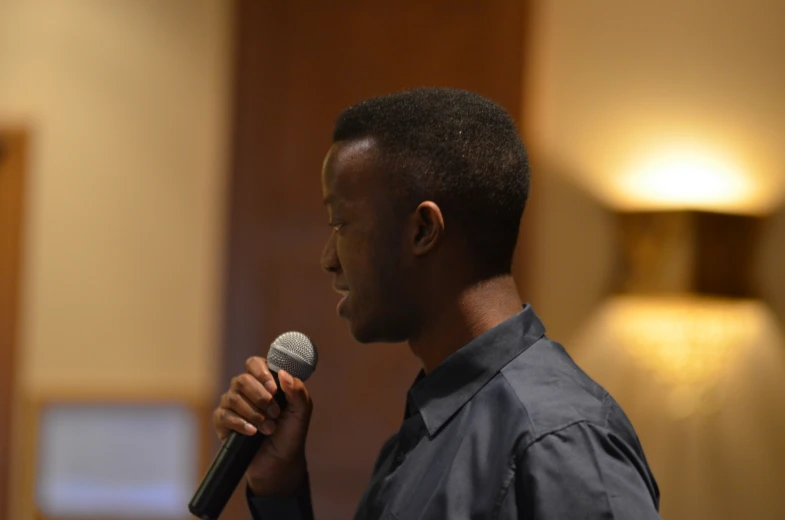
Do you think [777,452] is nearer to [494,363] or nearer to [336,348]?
[336,348]

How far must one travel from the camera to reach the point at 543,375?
3.56ft

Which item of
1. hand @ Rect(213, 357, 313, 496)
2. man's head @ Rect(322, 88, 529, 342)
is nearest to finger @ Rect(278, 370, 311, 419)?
hand @ Rect(213, 357, 313, 496)

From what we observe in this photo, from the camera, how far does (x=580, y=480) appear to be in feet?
3.08

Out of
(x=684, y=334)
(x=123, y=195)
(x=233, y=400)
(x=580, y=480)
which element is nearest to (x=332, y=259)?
(x=233, y=400)

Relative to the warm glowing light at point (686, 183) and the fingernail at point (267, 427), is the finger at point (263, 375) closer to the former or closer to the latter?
the fingernail at point (267, 427)

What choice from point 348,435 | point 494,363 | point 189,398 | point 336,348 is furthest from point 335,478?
point 494,363

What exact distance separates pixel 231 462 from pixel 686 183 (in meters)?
1.65

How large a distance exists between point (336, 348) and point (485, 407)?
75.5 inches

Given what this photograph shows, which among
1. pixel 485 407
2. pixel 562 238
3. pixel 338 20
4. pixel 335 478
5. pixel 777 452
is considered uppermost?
pixel 338 20

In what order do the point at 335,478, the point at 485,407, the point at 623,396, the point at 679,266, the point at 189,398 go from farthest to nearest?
the point at 189,398 < the point at 335,478 < the point at 623,396 < the point at 679,266 < the point at 485,407

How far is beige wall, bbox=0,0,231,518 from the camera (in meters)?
3.36

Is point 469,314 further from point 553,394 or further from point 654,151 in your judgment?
point 654,151

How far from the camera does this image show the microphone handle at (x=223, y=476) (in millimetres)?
1228

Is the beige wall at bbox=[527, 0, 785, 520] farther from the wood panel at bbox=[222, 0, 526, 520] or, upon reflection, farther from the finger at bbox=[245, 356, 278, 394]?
the finger at bbox=[245, 356, 278, 394]
